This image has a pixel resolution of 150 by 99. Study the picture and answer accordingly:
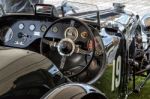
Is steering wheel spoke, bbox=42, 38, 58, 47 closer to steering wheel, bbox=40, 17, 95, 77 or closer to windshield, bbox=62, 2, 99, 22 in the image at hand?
steering wheel, bbox=40, 17, 95, 77

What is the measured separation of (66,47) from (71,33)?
0.70 feet

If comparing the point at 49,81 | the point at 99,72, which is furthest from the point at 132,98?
the point at 49,81

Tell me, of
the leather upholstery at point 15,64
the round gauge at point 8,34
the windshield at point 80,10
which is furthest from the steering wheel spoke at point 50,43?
the leather upholstery at point 15,64

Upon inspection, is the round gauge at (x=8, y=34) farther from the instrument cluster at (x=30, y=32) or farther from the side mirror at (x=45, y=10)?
the side mirror at (x=45, y=10)

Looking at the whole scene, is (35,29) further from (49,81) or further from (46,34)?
(49,81)

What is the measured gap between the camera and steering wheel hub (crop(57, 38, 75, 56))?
162 inches

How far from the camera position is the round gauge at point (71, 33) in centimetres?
424

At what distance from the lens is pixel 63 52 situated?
4152 mm

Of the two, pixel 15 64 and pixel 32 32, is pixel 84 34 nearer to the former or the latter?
pixel 32 32

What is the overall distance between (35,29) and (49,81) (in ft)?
4.50

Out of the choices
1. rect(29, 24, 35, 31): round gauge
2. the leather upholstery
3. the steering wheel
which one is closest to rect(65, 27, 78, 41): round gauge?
the steering wheel

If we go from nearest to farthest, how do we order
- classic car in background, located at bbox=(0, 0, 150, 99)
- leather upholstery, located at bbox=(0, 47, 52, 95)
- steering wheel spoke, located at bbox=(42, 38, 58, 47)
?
1. leather upholstery, located at bbox=(0, 47, 52, 95)
2. classic car in background, located at bbox=(0, 0, 150, 99)
3. steering wheel spoke, located at bbox=(42, 38, 58, 47)

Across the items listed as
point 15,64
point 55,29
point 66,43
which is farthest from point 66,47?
point 15,64

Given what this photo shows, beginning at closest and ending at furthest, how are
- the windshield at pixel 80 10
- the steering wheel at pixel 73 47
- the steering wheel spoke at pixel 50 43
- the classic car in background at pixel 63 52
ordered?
the classic car in background at pixel 63 52 → the steering wheel at pixel 73 47 → the steering wheel spoke at pixel 50 43 → the windshield at pixel 80 10
